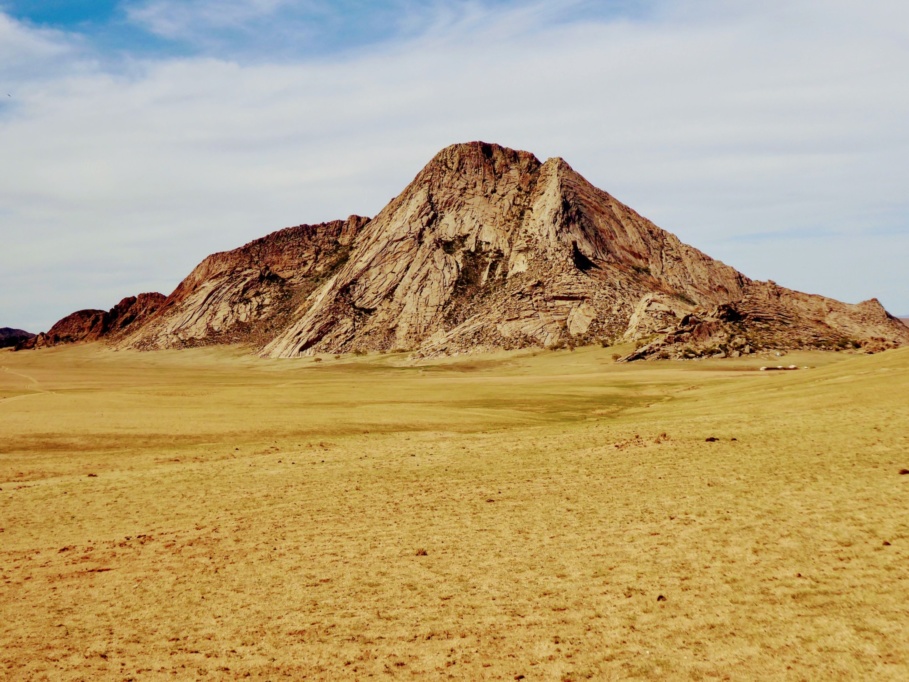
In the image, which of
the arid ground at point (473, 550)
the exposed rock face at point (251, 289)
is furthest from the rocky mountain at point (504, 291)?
the arid ground at point (473, 550)

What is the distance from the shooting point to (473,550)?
49.0ft

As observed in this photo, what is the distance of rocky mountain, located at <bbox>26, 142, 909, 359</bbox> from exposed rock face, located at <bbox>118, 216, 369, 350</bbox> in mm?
538

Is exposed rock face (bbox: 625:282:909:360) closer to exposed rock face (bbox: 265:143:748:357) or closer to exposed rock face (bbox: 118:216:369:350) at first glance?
exposed rock face (bbox: 265:143:748:357)

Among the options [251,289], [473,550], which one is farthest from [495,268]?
[473,550]

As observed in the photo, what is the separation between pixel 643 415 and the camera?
125ft

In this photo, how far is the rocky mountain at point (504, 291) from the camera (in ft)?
384

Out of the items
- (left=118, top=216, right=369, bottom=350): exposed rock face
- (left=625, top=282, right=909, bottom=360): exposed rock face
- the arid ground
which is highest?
(left=118, top=216, right=369, bottom=350): exposed rock face

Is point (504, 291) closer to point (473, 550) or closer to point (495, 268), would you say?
point (495, 268)

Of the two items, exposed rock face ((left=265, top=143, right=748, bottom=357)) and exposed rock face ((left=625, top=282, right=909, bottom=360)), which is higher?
exposed rock face ((left=265, top=143, right=748, bottom=357))

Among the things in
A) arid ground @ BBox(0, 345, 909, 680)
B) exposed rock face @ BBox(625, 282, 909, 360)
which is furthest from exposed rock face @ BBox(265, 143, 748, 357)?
arid ground @ BBox(0, 345, 909, 680)

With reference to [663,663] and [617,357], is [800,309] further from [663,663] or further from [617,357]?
[663,663]

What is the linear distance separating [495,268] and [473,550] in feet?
425

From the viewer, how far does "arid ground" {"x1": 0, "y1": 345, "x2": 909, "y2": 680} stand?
10.2 metres

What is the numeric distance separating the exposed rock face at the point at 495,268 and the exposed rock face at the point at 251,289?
19307 mm
